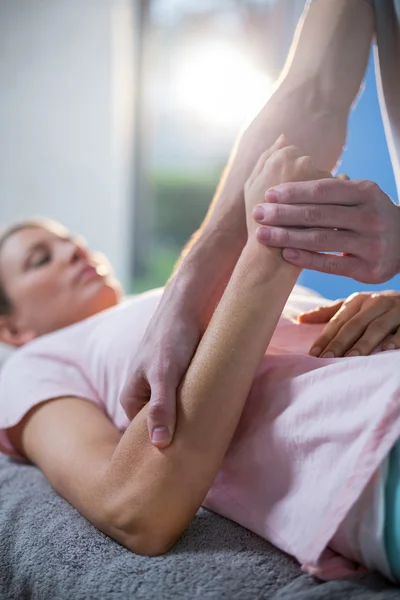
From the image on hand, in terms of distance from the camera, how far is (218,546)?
0.81m

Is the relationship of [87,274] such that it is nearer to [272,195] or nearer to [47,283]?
[47,283]

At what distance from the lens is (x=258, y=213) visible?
828mm

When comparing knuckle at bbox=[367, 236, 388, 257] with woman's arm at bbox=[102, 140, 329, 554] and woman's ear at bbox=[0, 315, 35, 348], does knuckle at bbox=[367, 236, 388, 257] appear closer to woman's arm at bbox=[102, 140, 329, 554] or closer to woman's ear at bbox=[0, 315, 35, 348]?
woman's arm at bbox=[102, 140, 329, 554]

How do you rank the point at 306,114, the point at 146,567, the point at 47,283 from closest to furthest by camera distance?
the point at 146,567
the point at 306,114
the point at 47,283

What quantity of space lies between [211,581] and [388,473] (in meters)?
0.22

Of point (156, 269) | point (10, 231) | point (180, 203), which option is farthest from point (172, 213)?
point (10, 231)

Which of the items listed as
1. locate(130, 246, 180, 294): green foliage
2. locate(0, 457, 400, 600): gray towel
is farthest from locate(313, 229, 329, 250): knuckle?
locate(130, 246, 180, 294): green foliage

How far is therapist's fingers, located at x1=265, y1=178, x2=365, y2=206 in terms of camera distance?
80cm

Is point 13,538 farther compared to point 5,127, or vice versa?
point 5,127

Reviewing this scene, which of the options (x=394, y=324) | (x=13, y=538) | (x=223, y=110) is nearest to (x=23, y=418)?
(x=13, y=538)

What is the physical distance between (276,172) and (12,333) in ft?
2.98

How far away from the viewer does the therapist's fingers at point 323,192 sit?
2.62 ft

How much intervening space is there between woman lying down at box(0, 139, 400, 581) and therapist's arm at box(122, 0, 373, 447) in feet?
0.22

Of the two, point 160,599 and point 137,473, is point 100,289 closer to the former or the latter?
point 137,473
